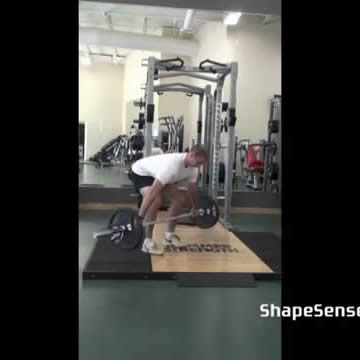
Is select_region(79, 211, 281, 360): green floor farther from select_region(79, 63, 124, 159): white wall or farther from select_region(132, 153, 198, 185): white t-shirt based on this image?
select_region(79, 63, 124, 159): white wall

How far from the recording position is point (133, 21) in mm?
7031

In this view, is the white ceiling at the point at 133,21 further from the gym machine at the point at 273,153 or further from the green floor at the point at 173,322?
the green floor at the point at 173,322

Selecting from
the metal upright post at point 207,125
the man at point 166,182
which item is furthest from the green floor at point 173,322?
the metal upright post at point 207,125

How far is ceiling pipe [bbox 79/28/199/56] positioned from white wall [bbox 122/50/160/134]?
197 millimetres

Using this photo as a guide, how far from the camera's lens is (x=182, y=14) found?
6094 mm

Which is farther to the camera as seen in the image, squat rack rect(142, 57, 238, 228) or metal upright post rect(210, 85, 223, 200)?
metal upright post rect(210, 85, 223, 200)

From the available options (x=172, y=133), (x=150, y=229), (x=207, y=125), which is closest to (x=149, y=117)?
(x=150, y=229)

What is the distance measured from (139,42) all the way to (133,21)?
2.08 ft

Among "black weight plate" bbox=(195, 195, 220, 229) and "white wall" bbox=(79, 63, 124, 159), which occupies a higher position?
"white wall" bbox=(79, 63, 124, 159)

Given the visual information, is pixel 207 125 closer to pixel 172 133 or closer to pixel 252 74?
pixel 172 133

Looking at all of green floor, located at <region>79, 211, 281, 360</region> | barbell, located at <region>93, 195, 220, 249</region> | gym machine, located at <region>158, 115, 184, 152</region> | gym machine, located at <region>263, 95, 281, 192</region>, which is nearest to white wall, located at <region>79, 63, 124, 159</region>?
gym machine, located at <region>158, 115, 184, 152</region>

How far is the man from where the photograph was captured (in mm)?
3230

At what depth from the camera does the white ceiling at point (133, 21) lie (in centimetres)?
613
